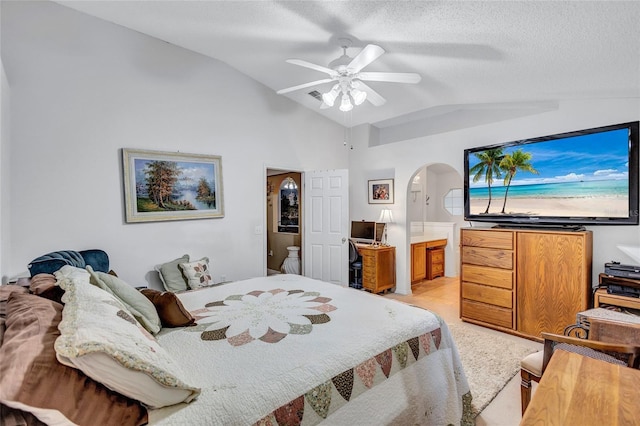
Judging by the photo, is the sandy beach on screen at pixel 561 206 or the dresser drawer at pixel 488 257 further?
the dresser drawer at pixel 488 257

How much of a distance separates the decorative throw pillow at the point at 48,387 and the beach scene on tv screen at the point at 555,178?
382 centimetres

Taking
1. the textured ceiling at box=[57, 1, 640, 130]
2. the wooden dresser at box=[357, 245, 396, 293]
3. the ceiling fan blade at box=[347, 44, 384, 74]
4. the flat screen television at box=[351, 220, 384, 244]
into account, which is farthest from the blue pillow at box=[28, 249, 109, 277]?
the flat screen television at box=[351, 220, 384, 244]

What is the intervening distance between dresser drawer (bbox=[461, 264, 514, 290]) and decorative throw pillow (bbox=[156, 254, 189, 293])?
325 cm

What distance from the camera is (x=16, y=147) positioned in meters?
2.58

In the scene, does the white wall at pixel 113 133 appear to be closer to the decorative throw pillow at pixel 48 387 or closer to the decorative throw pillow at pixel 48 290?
the decorative throw pillow at pixel 48 290

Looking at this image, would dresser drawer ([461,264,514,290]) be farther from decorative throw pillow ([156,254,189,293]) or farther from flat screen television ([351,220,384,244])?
decorative throw pillow ([156,254,189,293])

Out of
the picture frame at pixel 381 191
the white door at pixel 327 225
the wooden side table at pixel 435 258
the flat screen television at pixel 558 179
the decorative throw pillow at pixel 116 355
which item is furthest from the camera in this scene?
the wooden side table at pixel 435 258

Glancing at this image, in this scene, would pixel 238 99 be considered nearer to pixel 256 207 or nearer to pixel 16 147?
pixel 256 207

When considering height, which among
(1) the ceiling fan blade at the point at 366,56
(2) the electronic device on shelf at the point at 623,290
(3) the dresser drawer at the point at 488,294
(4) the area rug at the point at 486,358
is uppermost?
(1) the ceiling fan blade at the point at 366,56

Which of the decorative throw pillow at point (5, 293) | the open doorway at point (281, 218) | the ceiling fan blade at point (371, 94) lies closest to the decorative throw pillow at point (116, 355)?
the decorative throw pillow at point (5, 293)

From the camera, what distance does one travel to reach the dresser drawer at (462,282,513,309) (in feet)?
10.8

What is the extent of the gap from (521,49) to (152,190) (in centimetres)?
379

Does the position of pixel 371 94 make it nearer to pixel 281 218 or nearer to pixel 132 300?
pixel 132 300

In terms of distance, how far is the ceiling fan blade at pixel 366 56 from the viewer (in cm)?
219
